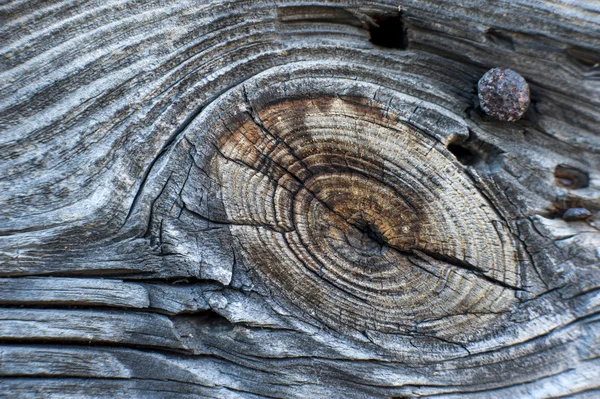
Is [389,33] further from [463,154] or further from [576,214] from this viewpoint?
[576,214]

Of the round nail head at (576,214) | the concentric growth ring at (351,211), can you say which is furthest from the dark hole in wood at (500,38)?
the round nail head at (576,214)

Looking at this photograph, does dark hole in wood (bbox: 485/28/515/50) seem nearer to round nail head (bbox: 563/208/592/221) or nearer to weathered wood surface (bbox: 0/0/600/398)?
weathered wood surface (bbox: 0/0/600/398)

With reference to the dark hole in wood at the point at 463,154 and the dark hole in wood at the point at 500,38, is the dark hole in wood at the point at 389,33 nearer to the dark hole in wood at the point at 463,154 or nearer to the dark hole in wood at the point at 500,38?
the dark hole in wood at the point at 500,38

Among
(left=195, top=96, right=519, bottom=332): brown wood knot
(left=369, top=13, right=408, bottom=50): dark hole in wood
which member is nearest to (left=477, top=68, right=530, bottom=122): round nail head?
(left=195, top=96, right=519, bottom=332): brown wood knot

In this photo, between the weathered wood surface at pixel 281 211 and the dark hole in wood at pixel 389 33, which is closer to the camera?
the weathered wood surface at pixel 281 211

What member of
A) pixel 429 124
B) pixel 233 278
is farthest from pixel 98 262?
pixel 429 124

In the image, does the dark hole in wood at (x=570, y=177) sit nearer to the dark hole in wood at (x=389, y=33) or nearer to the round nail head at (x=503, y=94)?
the round nail head at (x=503, y=94)

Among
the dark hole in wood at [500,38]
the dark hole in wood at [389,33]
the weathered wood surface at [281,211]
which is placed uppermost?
the dark hole in wood at [389,33]

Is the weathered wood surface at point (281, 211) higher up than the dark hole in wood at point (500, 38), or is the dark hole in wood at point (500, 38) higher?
the dark hole in wood at point (500, 38)
